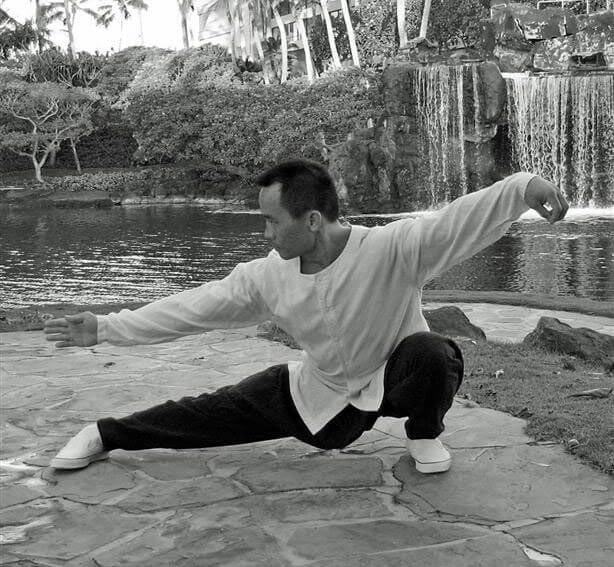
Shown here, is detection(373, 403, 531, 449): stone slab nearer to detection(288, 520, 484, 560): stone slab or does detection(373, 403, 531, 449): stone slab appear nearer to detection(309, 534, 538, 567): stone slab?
detection(288, 520, 484, 560): stone slab

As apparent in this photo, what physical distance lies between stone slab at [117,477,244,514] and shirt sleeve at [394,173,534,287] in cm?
122

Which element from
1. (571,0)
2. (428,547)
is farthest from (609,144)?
(428,547)

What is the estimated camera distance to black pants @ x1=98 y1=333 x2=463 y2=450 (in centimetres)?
380

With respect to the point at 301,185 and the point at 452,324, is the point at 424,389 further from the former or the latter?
the point at 452,324

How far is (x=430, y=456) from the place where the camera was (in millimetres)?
3922

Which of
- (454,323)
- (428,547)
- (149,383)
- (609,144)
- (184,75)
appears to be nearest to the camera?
(428,547)

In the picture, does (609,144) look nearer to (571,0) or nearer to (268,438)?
(571,0)

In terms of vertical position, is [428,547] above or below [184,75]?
below

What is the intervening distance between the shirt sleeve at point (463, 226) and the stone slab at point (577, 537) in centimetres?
107

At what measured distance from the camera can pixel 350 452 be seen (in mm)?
4332

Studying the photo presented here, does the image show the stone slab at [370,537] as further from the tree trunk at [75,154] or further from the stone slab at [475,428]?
the tree trunk at [75,154]

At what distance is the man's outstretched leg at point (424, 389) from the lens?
3770mm

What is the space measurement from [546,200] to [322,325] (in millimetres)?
1060

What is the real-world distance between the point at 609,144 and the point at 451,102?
5410 mm
